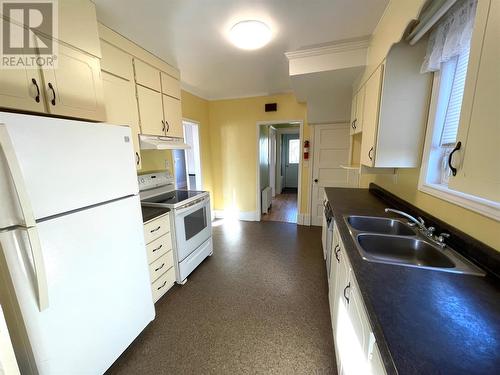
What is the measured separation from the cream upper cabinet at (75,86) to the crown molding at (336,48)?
1860 mm

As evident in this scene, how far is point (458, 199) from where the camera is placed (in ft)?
3.70

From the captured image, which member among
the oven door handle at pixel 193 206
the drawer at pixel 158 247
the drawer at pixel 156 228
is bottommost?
the drawer at pixel 158 247

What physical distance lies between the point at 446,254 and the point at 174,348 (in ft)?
6.43

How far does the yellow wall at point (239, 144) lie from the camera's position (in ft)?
12.4

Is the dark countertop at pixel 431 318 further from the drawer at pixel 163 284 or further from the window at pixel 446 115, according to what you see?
the drawer at pixel 163 284

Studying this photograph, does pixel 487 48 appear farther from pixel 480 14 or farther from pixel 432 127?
pixel 432 127

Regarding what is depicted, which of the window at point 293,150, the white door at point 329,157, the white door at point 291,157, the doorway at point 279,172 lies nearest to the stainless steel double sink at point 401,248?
the white door at point 329,157

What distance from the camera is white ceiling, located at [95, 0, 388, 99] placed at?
1.47m

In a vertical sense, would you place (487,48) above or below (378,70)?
below

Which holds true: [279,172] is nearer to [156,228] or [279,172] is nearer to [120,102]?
[156,228]

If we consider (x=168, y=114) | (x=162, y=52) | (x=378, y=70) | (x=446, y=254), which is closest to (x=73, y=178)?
(x=168, y=114)

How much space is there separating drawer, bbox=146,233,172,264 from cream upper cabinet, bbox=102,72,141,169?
0.81 metres

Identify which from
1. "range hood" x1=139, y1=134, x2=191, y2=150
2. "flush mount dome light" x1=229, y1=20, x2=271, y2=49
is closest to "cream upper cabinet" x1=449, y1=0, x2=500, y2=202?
"flush mount dome light" x1=229, y1=20, x2=271, y2=49

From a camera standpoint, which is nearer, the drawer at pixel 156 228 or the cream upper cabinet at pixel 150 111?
the drawer at pixel 156 228
